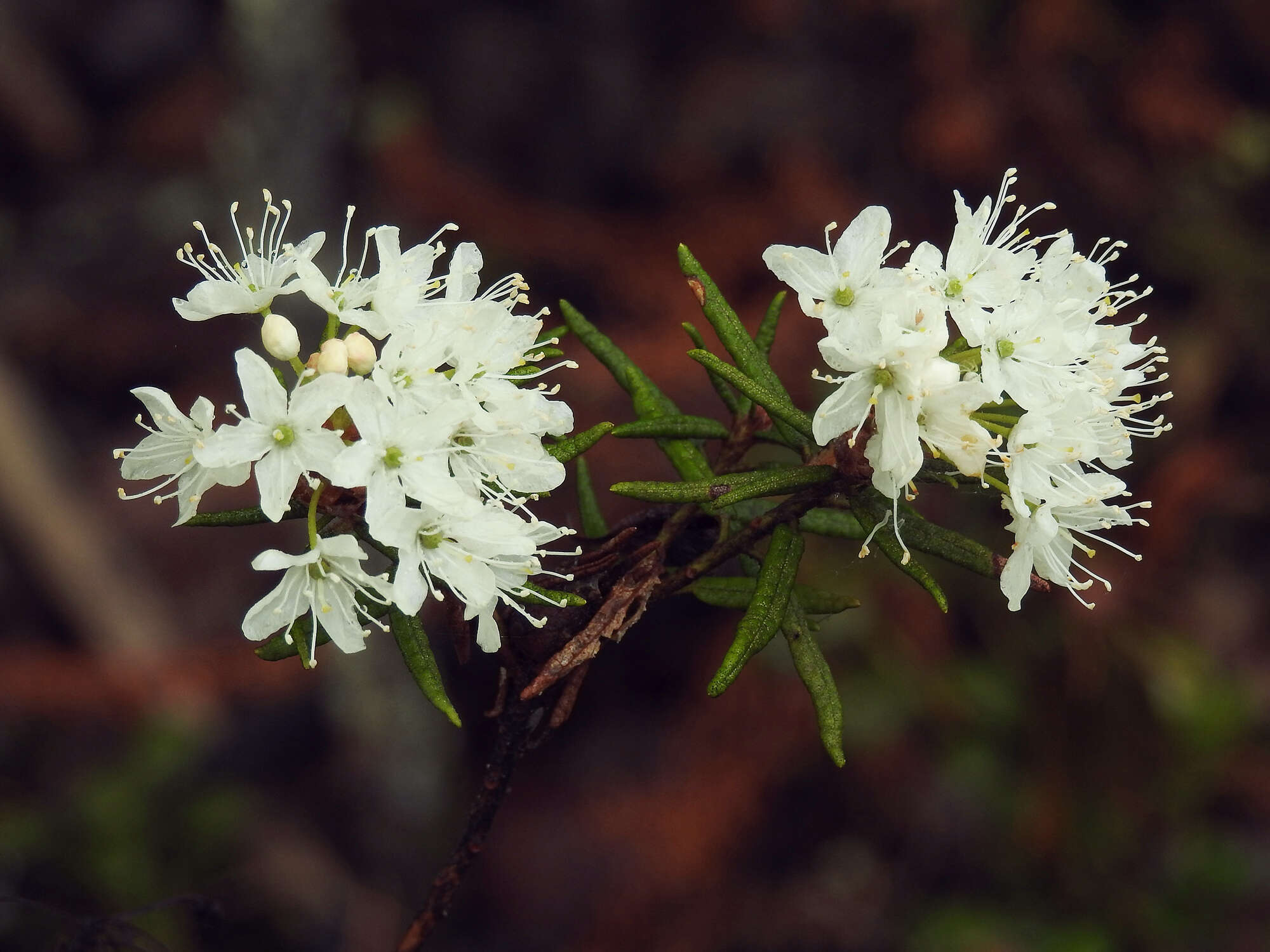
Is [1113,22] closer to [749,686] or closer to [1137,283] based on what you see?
[1137,283]

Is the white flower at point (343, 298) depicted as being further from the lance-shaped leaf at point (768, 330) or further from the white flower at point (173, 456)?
the lance-shaped leaf at point (768, 330)

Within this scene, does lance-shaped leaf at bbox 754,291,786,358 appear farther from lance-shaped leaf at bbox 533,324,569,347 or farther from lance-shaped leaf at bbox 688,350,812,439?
lance-shaped leaf at bbox 533,324,569,347

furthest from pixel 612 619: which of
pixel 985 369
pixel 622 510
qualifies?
pixel 622 510

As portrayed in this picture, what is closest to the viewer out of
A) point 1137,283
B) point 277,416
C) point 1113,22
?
point 277,416

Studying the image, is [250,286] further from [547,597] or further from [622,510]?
[622,510]

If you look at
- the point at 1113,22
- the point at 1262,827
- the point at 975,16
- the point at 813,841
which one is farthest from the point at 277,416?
the point at 1113,22

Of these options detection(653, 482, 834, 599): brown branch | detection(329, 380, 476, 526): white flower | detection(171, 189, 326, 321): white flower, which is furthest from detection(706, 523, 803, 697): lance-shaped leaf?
detection(171, 189, 326, 321): white flower
